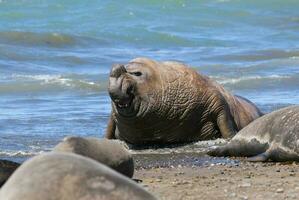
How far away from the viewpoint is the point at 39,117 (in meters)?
12.0

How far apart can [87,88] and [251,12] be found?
67.6 feet

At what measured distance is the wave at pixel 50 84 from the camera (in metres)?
15.9

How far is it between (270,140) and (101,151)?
8.73 ft

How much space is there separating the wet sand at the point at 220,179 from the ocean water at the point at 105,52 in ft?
4.59

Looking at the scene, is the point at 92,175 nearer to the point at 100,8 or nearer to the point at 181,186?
the point at 181,186

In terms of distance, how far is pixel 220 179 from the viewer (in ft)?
23.5

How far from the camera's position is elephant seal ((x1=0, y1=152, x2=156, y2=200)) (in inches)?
139

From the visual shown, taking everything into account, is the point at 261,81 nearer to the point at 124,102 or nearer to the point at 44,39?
the point at 124,102

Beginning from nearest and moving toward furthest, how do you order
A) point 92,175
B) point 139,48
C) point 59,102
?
point 92,175, point 59,102, point 139,48

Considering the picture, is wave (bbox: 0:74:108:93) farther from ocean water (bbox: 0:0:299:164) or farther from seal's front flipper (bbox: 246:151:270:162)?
seal's front flipper (bbox: 246:151:270:162)

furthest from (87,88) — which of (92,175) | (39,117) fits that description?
(92,175)

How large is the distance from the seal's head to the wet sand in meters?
0.93

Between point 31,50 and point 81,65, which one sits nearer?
point 81,65

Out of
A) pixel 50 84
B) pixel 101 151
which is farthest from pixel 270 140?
pixel 50 84
